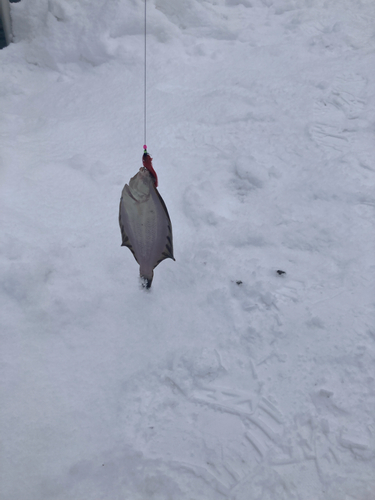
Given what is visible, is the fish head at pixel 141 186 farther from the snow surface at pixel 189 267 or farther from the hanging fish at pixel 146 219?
the snow surface at pixel 189 267

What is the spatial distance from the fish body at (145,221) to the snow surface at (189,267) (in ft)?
1.95

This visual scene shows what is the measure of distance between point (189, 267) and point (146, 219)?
2.90 ft

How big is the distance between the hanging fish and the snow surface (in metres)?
0.60

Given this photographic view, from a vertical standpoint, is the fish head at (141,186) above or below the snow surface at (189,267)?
above

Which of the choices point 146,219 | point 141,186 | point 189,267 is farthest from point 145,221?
point 189,267

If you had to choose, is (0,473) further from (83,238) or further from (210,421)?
(83,238)

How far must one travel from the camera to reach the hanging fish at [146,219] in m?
2.69

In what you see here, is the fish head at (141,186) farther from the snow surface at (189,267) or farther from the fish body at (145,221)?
the snow surface at (189,267)

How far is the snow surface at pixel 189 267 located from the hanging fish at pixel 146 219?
23.8 inches

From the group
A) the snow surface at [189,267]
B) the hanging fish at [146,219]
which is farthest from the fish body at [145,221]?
the snow surface at [189,267]

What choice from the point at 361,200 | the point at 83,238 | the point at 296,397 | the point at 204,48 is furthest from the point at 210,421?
the point at 204,48

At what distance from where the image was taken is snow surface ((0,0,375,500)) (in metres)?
2.42

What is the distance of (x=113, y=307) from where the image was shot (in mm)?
3193

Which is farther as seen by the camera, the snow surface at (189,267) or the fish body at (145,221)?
the fish body at (145,221)
